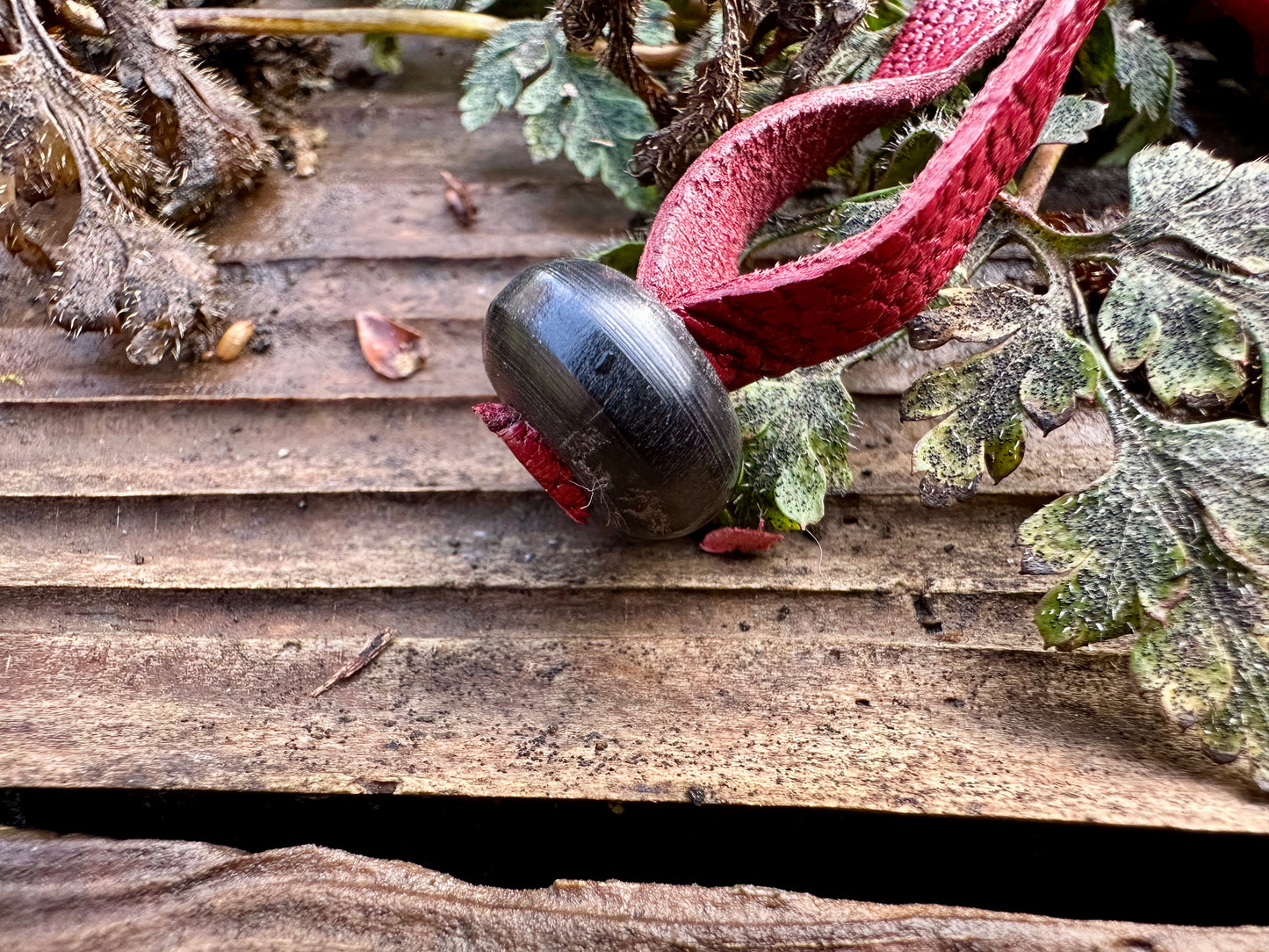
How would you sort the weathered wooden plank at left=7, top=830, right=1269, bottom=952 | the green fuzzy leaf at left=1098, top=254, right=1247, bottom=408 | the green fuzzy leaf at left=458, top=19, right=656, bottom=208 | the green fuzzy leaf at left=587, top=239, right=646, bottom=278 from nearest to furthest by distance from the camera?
the weathered wooden plank at left=7, top=830, right=1269, bottom=952
the green fuzzy leaf at left=1098, top=254, right=1247, bottom=408
the green fuzzy leaf at left=587, top=239, right=646, bottom=278
the green fuzzy leaf at left=458, top=19, right=656, bottom=208

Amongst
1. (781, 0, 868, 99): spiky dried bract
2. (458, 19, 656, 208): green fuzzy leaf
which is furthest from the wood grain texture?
(781, 0, 868, 99): spiky dried bract

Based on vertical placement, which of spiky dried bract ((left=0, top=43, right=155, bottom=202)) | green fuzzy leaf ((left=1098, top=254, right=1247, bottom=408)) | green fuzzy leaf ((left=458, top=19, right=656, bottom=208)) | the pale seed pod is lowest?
the pale seed pod

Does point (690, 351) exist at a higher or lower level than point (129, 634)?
higher

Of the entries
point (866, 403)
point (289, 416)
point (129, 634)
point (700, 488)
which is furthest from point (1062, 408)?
point (129, 634)

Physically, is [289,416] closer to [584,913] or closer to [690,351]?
[690,351]

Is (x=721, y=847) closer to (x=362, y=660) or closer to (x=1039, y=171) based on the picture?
(x=362, y=660)

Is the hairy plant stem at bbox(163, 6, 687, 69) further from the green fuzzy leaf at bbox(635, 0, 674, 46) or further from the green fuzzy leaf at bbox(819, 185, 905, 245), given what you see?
the green fuzzy leaf at bbox(819, 185, 905, 245)

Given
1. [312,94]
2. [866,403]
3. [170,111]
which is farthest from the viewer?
[312,94]

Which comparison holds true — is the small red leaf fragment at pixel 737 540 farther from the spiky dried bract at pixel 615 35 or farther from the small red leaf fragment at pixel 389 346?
the spiky dried bract at pixel 615 35
